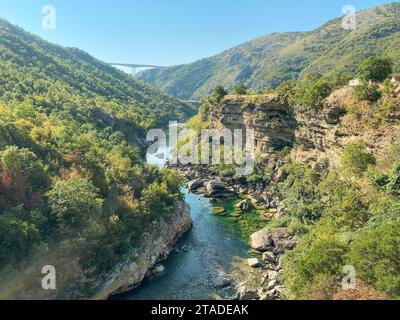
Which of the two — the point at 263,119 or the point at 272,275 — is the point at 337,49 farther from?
the point at 272,275

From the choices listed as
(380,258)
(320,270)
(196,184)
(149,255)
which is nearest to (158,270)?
(149,255)

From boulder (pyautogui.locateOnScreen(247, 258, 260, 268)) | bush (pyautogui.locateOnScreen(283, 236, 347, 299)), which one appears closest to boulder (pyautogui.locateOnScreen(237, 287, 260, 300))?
bush (pyautogui.locateOnScreen(283, 236, 347, 299))

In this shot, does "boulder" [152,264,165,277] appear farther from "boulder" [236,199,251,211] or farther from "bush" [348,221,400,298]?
"boulder" [236,199,251,211]

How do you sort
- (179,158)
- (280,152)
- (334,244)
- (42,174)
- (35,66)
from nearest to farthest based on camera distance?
(334,244)
(42,174)
(280,152)
(179,158)
(35,66)

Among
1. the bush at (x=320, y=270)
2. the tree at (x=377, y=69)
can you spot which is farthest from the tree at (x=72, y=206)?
the tree at (x=377, y=69)

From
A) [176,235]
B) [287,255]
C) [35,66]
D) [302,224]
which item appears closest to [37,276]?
[176,235]

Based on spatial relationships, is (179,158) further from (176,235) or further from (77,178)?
(77,178)

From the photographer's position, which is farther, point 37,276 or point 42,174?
point 42,174

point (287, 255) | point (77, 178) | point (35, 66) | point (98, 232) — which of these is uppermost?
point (35, 66)
